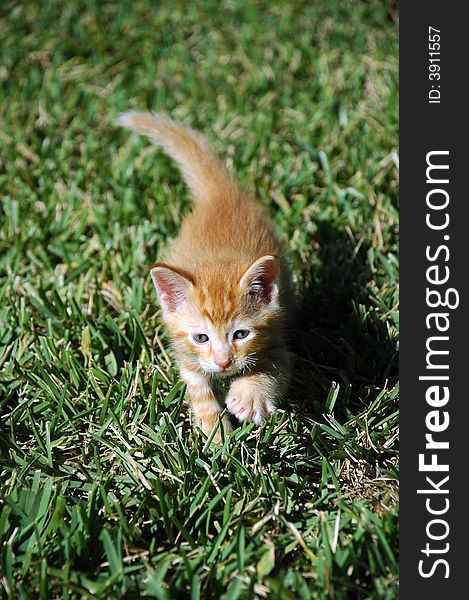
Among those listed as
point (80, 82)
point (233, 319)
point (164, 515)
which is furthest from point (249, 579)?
point (80, 82)

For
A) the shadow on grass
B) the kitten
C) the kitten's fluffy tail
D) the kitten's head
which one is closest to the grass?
the shadow on grass

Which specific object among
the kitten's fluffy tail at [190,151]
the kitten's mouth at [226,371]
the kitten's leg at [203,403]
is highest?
the kitten's fluffy tail at [190,151]

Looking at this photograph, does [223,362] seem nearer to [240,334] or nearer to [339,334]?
[240,334]

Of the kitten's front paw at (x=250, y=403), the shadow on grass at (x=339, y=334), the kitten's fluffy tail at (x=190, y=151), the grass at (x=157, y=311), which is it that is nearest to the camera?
the grass at (x=157, y=311)

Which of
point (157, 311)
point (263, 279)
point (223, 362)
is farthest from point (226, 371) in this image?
point (157, 311)

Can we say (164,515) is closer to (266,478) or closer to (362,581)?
(266,478)

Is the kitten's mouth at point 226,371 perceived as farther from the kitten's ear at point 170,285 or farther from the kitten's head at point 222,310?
the kitten's ear at point 170,285

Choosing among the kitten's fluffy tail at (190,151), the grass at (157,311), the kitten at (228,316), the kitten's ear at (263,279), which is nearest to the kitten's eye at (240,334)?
the kitten at (228,316)
